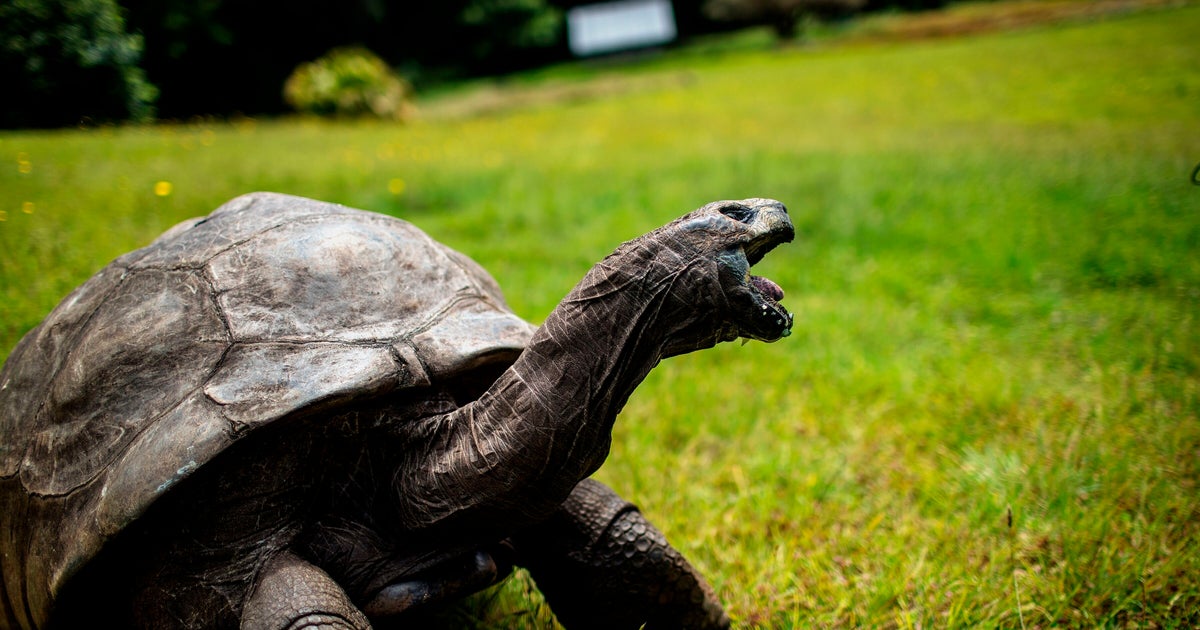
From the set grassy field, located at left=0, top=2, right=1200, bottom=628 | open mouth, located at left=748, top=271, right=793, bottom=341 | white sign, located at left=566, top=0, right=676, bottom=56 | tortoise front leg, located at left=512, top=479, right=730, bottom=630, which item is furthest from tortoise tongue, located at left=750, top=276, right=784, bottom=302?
white sign, located at left=566, top=0, right=676, bottom=56

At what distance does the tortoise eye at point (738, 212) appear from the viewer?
1562mm

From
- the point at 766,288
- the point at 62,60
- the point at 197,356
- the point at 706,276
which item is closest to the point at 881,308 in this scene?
the point at 766,288

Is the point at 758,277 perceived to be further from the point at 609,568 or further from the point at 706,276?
the point at 609,568

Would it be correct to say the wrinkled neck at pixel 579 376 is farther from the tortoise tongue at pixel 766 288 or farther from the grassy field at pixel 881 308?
the grassy field at pixel 881 308

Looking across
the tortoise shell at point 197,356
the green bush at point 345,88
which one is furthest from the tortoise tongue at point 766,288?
the green bush at point 345,88

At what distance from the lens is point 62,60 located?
8.28ft

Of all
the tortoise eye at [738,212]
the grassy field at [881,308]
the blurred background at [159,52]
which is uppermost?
the blurred background at [159,52]

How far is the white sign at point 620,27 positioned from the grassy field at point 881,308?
14024mm

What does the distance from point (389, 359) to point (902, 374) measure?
275 cm

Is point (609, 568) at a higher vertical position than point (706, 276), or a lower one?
lower

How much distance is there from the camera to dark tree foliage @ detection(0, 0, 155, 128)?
2.44 meters

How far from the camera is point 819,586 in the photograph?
221cm

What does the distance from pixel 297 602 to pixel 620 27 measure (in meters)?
22.5

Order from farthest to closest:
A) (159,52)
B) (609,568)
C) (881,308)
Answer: (881,308)
(159,52)
(609,568)
